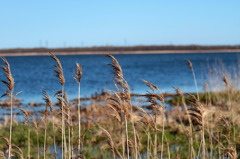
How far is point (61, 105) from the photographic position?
340 cm

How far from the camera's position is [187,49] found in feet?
466

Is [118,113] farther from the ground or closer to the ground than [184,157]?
farther from the ground

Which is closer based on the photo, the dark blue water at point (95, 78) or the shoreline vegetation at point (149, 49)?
the dark blue water at point (95, 78)

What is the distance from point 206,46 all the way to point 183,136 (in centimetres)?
14847

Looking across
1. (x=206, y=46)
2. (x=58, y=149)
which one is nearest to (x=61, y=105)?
(x=58, y=149)

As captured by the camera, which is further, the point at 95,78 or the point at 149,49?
the point at 149,49

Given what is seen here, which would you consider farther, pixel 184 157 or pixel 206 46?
pixel 206 46

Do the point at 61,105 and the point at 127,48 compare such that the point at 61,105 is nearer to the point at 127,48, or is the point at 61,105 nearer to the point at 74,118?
the point at 74,118

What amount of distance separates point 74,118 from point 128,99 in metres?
7.84

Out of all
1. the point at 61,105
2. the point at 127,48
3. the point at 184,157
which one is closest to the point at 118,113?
the point at 61,105

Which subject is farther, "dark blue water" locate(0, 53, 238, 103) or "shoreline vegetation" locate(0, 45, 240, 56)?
"shoreline vegetation" locate(0, 45, 240, 56)

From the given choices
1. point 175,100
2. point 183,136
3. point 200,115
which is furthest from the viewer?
point 175,100

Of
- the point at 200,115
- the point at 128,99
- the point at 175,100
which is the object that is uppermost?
the point at 128,99

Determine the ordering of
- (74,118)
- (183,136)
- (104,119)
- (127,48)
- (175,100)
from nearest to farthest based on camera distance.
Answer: (183,136), (104,119), (74,118), (175,100), (127,48)
